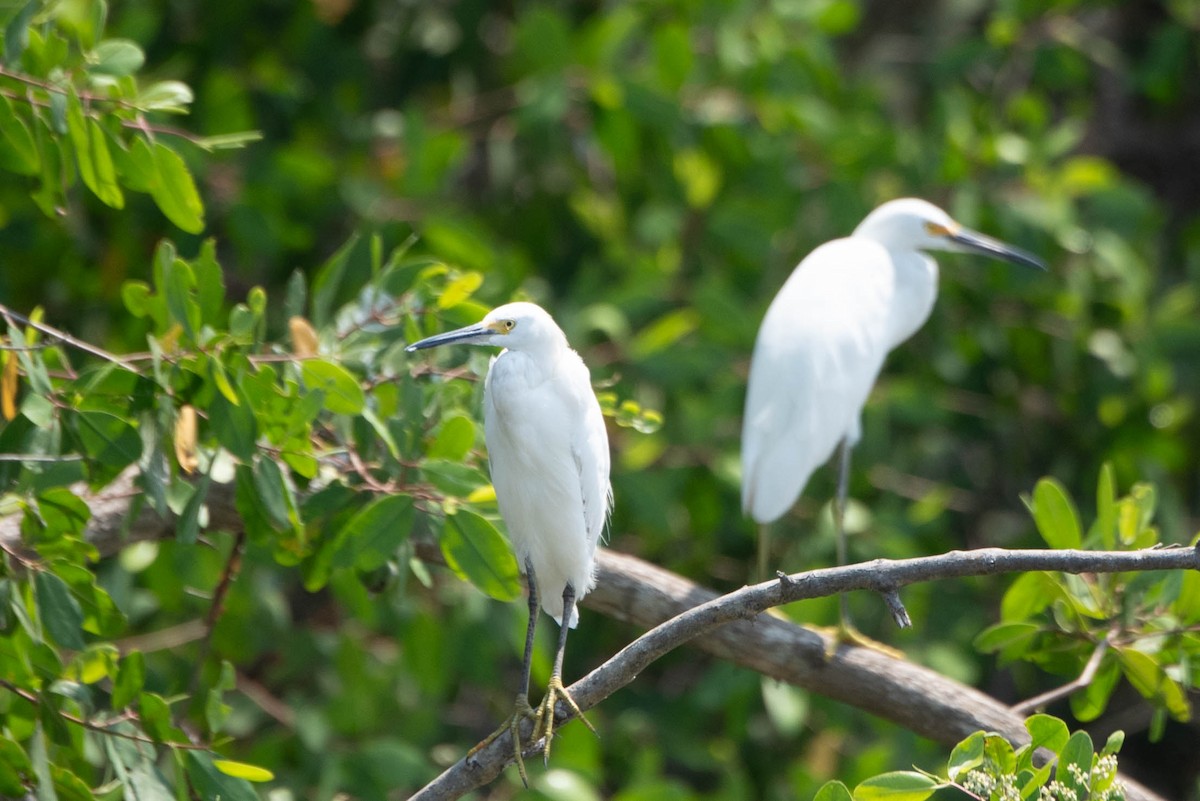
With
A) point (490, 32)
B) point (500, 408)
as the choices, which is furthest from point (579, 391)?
point (490, 32)

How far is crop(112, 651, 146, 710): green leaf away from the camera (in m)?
1.86

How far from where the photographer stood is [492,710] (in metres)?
3.43

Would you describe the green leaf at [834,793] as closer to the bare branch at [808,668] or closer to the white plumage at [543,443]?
the bare branch at [808,668]

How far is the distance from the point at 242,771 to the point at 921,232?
204 centimetres

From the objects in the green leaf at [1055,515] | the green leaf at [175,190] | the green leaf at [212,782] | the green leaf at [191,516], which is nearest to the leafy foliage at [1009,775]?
the green leaf at [1055,515]

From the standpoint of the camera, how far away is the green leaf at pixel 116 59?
1979mm

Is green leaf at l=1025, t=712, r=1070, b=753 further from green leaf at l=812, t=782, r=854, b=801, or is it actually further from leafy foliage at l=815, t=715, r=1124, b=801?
green leaf at l=812, t=782, r=854, b=801

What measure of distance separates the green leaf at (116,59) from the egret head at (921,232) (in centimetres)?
179

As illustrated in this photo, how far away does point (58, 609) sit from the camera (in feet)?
5.83

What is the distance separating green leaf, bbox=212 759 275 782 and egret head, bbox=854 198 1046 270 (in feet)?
6.48

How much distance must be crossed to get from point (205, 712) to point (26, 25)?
1024 mm

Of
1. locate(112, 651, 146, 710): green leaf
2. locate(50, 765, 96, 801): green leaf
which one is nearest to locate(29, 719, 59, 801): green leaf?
locate(50, 765, 96, 801): green leaf

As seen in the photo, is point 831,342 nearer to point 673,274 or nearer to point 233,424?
point 673,274

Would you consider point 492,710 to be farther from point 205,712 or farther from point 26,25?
point 26,25
